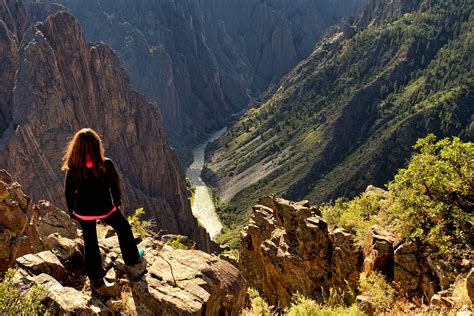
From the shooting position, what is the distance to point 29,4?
169000 mm

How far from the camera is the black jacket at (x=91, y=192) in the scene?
12.1 m

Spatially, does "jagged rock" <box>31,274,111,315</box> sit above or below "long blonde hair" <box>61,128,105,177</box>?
below

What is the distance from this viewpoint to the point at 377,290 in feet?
54.7

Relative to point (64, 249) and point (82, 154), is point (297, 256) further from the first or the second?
point (82, 154)

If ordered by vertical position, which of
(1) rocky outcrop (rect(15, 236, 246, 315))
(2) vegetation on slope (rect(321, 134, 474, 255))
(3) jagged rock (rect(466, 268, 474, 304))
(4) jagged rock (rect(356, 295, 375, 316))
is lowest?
(4) jagged rock (rect(356, 295, 375, 316))

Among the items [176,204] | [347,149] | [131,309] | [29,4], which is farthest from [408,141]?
[131,309]

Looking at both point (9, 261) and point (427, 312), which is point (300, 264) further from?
point (9, 261)

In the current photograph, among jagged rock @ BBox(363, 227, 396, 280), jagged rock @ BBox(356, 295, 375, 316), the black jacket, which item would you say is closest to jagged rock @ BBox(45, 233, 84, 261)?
the black jacket

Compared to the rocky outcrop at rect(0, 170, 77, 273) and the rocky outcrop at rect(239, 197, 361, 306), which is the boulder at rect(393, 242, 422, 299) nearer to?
the rocky outcrop at rect(239, 197, 361, 306)

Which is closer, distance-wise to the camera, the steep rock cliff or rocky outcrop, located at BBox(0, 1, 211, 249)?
the steep rock cliff

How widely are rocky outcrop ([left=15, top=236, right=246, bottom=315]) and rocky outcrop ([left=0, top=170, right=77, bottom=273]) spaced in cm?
565

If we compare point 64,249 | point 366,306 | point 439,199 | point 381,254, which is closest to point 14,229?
point 64,249

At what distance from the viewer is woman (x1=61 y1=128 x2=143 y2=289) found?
1194 centimetres

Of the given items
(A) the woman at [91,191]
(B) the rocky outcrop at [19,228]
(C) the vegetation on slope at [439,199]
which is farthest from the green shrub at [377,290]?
(B) the rocky outcrop at [19,228]
